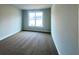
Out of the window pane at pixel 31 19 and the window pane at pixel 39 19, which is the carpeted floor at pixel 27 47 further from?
the window pane at pixel 31 19

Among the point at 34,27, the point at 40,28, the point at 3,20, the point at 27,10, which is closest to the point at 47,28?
the point at 40,28

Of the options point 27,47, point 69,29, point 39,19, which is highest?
point 39,19

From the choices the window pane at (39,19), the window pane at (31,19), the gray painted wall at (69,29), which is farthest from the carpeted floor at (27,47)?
the window pane at (31,19)

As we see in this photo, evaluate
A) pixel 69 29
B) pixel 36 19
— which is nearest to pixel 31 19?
pixel 36 19

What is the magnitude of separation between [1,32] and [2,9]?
1.19m

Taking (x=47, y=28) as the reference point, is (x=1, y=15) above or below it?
above

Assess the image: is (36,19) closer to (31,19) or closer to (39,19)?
(39,19)

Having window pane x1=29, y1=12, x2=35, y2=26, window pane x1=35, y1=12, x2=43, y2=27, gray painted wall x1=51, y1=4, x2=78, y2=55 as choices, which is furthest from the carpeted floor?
window pane x1=29, y1=12, x2=35, y2=26

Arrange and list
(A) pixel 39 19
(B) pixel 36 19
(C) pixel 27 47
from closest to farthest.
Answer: (C) pixel 27 47
(A) pixel 39 19
(B) pixel 36 19

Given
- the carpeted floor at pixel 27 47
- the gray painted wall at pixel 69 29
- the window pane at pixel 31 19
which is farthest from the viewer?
the window pane at pixel 31 19

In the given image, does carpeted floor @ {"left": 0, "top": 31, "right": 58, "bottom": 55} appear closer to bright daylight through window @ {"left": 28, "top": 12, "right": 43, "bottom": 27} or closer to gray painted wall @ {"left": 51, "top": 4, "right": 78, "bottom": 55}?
gray painted wall @ {"left": 51, "top": 4, "right": 78, "bottom": 55}

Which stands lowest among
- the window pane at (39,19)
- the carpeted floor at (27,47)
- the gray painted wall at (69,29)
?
the carpeted floor at (27,47)
